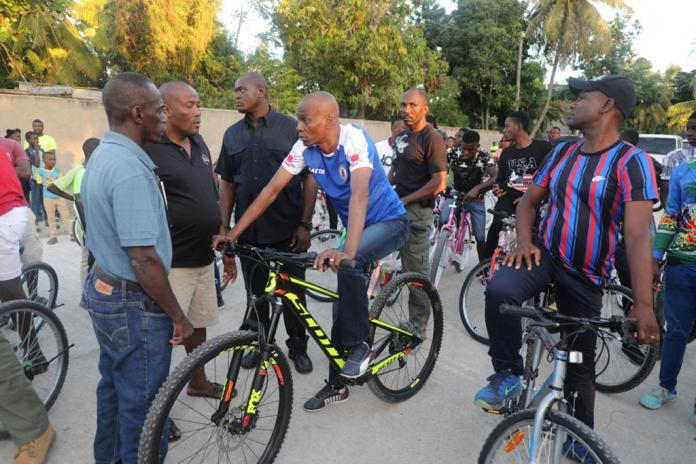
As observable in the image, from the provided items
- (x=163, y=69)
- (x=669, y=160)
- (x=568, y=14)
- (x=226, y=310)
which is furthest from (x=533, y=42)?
(x=226, y=310)

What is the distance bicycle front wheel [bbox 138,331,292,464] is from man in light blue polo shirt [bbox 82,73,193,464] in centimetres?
14

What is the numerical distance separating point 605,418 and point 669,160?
3.32m

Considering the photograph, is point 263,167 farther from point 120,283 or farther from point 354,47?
point 354,47

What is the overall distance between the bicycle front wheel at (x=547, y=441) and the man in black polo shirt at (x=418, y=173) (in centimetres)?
214

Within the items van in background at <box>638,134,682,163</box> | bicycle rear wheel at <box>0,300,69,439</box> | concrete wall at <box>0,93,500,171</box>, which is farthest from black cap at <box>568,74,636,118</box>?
van in background at <box>638,134,682,163</box>

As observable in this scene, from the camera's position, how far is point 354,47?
675 inches

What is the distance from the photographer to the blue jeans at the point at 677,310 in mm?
3127

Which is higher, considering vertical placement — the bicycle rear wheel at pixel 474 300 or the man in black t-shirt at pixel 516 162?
the man in black t-shirt at pixel 516 162

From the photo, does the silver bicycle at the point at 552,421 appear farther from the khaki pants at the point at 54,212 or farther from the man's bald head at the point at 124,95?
the khaki pants at the point at 54,212

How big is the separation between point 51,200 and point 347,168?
6.91 m

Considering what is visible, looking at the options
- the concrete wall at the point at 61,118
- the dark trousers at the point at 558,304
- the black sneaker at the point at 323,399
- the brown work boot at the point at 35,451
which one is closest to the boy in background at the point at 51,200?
the concrete wall at the point at 61,118

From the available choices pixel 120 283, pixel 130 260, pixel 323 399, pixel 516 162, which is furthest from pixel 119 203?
pixel 516 162

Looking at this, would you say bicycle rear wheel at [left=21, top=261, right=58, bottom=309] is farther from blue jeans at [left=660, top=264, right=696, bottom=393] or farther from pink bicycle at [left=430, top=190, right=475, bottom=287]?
blue jeans at [left=660, top=264, right=696, bottom=393]

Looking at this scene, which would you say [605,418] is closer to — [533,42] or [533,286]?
[533,286]
